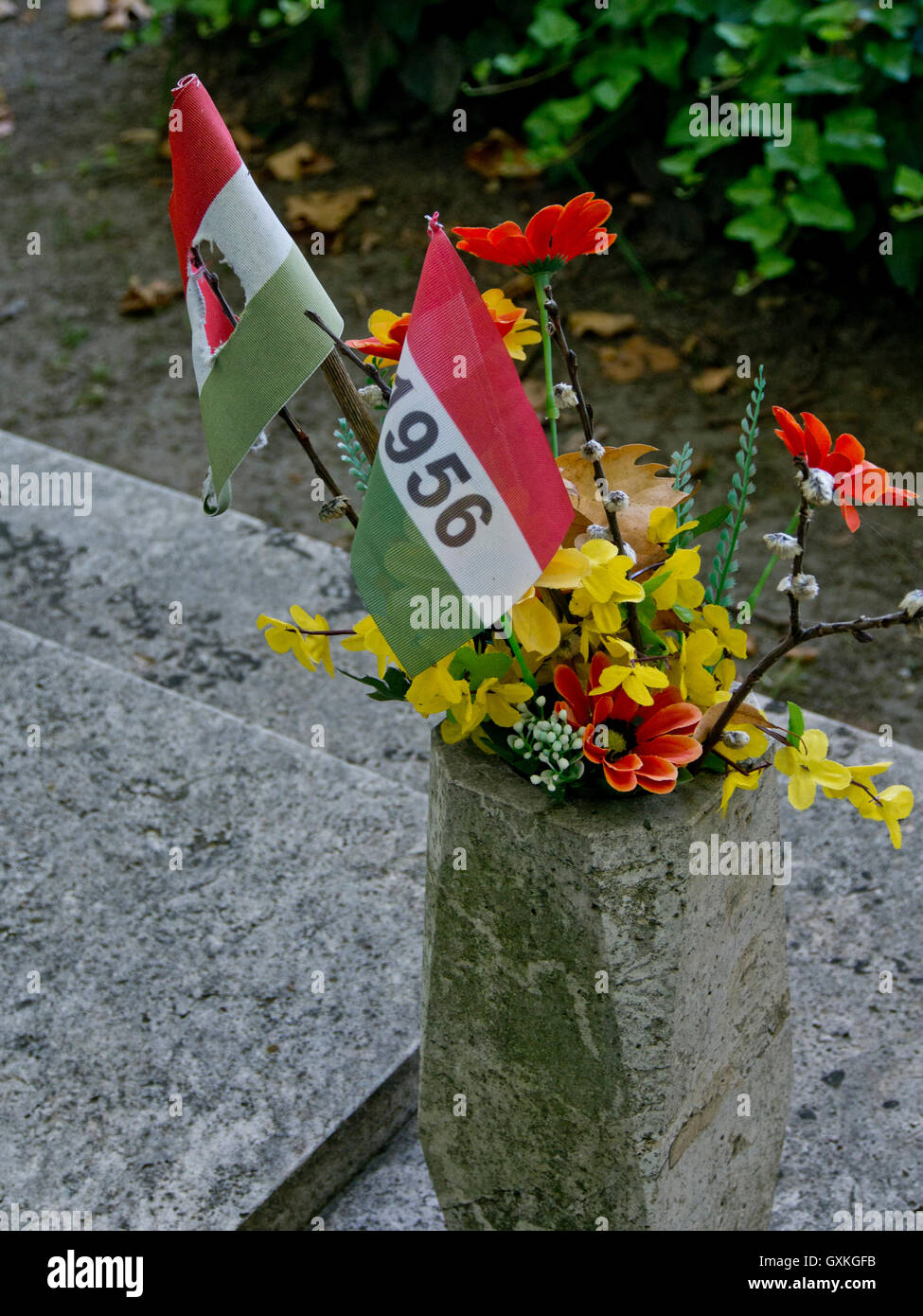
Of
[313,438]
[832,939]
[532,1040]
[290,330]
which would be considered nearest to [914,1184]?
[832,939]

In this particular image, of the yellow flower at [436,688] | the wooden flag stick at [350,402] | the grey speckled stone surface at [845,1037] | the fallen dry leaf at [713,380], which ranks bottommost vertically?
the grey speckled stone surface at [845,1037]

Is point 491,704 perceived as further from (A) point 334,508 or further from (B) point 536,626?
(A) point 334,508

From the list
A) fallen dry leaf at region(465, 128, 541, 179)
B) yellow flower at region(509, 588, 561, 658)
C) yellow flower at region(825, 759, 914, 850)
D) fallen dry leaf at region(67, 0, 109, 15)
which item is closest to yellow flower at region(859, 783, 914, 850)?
yellow flower at region(825, 759, 914, 850)

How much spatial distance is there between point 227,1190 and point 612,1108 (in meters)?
0.54

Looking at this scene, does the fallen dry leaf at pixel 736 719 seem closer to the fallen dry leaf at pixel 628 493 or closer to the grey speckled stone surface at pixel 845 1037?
the fallen dry leaf at pixel 628 493

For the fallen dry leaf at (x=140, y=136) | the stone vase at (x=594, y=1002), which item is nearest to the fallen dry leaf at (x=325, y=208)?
the fallen dry leaf at (x=140, y=136)

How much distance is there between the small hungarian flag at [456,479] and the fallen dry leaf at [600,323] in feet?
9.56

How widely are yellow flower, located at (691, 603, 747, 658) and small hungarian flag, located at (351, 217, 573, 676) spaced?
0.23 meters

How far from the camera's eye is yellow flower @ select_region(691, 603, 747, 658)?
1.16 meters

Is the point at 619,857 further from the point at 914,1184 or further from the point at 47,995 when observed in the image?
the point at 47,995

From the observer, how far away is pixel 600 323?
149 inches

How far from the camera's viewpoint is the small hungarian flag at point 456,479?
97 centimetres

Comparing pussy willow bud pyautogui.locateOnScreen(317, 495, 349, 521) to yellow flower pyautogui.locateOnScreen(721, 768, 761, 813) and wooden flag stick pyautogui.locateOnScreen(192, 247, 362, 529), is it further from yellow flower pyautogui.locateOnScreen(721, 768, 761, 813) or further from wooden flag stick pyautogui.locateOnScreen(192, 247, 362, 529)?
yellow flower pyautogui.locateOnScreen(721, 768, 761, 813)
